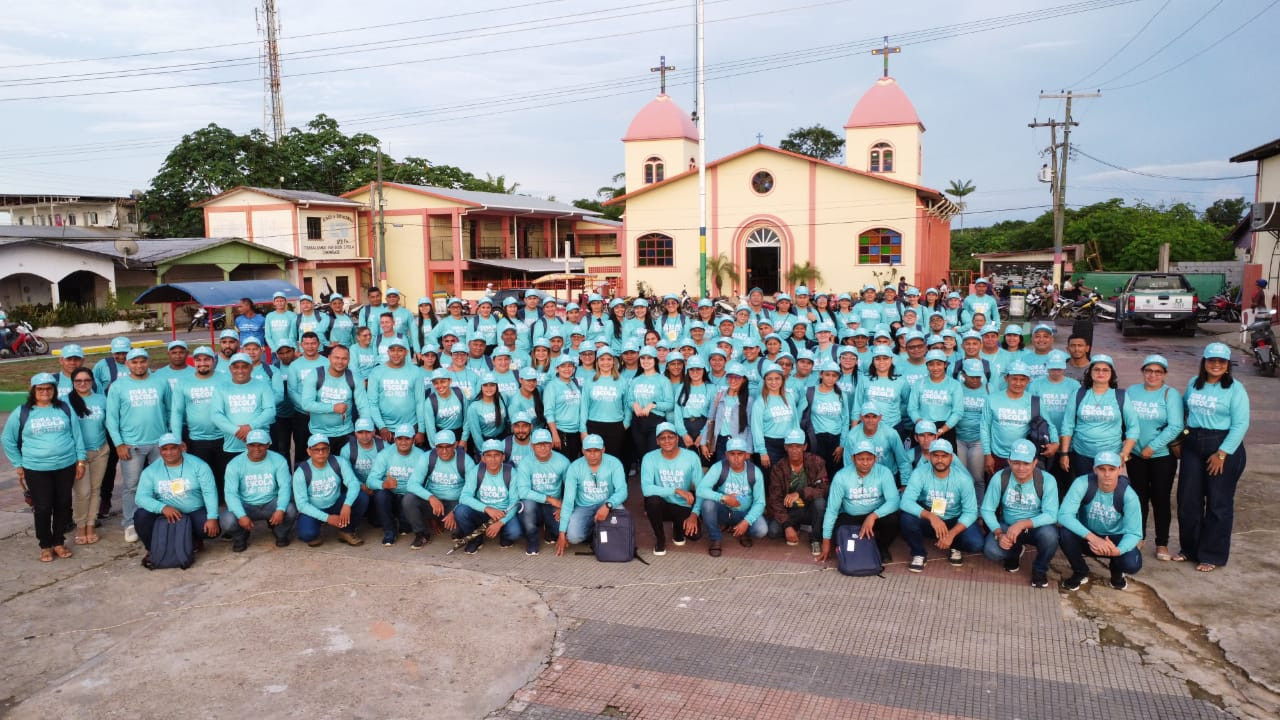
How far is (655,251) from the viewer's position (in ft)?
119

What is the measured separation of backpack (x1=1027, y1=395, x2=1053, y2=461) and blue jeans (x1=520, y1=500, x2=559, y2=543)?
412 cm

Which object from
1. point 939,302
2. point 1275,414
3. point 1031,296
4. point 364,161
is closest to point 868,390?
point 939,302

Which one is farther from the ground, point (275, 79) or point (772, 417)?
point (275, 79)

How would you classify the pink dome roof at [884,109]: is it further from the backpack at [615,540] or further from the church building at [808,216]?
the backpack at [615,540]

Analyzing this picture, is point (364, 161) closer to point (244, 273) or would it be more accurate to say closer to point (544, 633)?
point (244, 273)

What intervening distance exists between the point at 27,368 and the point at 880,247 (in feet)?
87.1

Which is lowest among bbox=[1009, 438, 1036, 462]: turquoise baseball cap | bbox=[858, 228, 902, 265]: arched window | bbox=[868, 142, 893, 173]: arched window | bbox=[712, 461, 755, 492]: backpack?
bbox=[712, 461, 755, 492]: backpack

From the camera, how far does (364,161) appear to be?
52031mm

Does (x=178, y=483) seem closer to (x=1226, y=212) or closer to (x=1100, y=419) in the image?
(x=1100, y=419)

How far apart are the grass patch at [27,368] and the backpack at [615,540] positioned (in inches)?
483

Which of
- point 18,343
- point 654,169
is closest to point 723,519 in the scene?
point 18,343

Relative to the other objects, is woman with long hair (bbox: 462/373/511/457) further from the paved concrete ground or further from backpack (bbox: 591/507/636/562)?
backpack (bbox: 591/507/636/562)

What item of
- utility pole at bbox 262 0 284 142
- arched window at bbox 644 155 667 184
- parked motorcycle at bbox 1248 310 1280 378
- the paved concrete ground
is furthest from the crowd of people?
utility pole at bbox 262 0 284 142

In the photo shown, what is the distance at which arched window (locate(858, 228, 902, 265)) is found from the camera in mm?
33094
